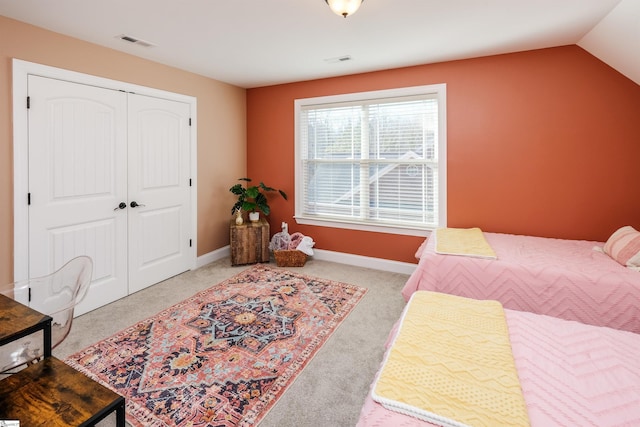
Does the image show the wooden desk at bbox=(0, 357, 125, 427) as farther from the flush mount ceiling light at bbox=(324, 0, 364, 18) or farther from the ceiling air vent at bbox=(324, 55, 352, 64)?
the ceiling air vent at bbox=(324, 55, 352, 64)

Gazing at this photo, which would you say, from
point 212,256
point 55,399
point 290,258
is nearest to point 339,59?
point 290,258

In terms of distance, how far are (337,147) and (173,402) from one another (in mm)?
3394

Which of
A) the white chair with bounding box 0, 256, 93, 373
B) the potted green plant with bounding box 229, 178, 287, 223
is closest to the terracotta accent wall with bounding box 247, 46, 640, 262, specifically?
the potted green plant with bounding box 229, 178, 287, 223

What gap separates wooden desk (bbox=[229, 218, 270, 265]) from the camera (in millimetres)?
4285

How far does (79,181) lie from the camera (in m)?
2.97

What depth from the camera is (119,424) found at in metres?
1.11

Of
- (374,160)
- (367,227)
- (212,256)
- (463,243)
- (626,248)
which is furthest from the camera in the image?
(212,256)

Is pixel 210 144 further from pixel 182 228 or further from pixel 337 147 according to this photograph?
pixel 337 147

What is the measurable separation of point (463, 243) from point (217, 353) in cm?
228

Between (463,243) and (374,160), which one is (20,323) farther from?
(374,160)

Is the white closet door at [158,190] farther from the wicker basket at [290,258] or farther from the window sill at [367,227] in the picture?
the window sill at [367,227]

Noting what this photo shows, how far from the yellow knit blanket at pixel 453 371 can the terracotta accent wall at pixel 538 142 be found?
224 centimetres

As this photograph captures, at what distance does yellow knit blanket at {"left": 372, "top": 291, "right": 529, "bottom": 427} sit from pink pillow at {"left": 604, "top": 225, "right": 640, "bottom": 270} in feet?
4.97

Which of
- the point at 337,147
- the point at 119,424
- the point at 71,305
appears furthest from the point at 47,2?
the point at 337,147
